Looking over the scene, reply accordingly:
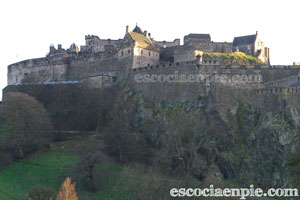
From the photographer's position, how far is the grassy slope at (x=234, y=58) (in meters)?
60.5

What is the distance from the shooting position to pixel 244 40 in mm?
68188

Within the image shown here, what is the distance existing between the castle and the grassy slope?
0.38 m

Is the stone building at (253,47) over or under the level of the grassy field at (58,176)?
over

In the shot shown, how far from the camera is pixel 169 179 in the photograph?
4228 cm

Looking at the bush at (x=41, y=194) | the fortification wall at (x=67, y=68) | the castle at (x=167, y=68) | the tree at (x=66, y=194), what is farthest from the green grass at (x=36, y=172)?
the fortification wall at (x=67, y=68)

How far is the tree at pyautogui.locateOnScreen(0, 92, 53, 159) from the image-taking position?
50.6 m

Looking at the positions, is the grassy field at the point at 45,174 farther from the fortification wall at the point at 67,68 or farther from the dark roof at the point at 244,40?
the dark roof at the point at 244,40

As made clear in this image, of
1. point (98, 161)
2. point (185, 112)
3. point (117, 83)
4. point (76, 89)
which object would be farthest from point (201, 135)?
point (76, 89)

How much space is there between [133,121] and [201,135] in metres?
9.94

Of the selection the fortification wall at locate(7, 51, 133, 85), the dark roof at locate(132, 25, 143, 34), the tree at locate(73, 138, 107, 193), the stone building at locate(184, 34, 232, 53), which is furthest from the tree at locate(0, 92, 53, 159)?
the stone building at locate(184, 34, 232, 53)

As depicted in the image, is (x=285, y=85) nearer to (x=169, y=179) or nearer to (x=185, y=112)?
(x=185, y=112)

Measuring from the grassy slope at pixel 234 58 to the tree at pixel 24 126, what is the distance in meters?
22.9

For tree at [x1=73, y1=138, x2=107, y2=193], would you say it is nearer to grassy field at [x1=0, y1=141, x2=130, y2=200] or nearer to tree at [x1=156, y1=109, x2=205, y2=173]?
grassy field at [x1=0, y1=141, x2=130, y2=200]

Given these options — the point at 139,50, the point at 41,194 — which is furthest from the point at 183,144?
the point at 139,50
